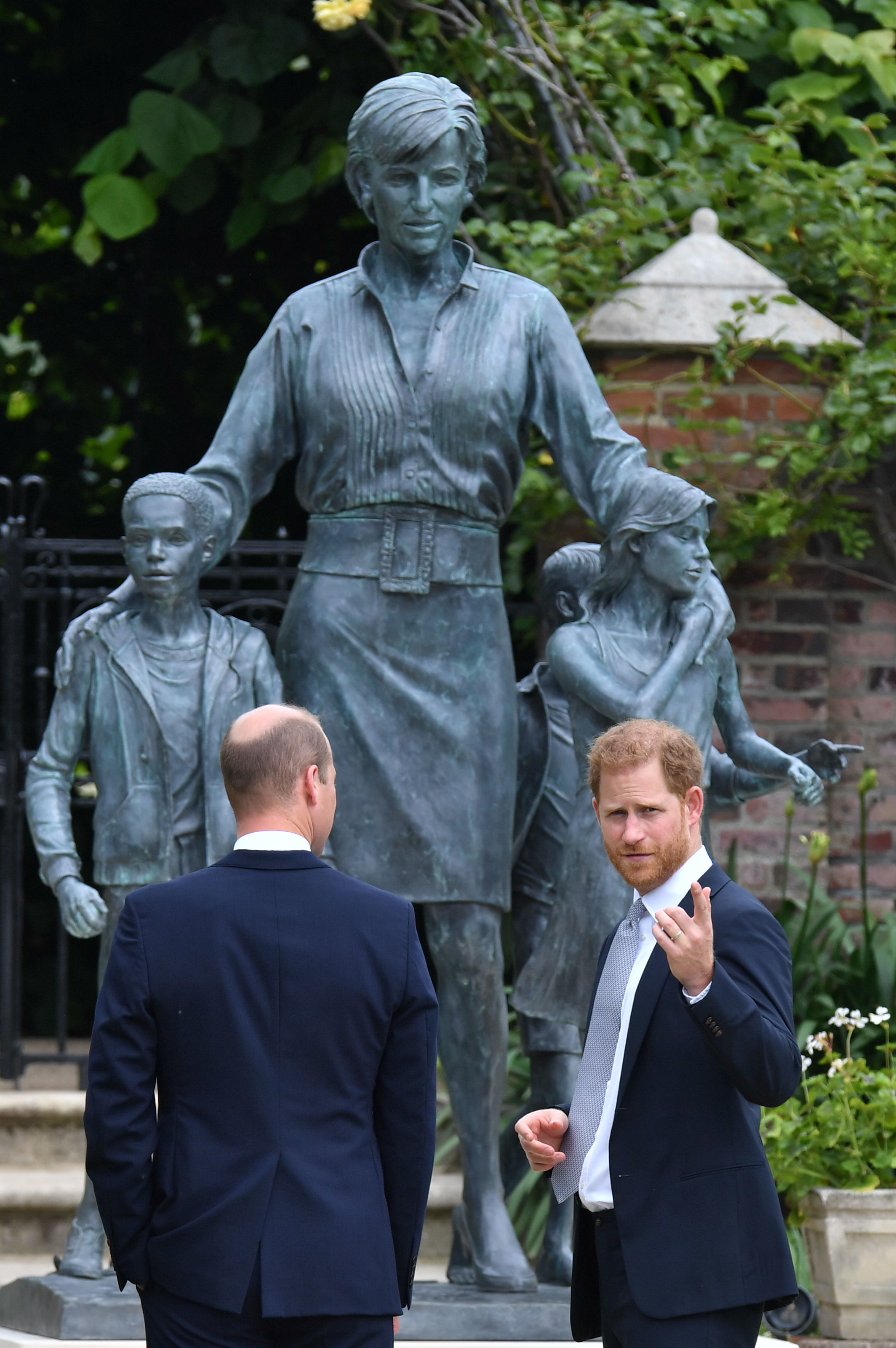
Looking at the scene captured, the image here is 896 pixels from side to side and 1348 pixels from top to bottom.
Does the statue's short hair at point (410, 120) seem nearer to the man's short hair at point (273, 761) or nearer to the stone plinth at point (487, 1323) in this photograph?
the man's short hair at point (273, 761)

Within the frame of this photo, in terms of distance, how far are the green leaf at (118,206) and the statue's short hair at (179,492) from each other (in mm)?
2729

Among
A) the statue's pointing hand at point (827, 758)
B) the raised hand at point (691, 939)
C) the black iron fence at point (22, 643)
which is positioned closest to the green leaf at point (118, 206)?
the black iron fence at point (22, 643)

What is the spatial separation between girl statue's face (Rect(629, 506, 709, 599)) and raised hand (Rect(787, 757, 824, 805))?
38cm

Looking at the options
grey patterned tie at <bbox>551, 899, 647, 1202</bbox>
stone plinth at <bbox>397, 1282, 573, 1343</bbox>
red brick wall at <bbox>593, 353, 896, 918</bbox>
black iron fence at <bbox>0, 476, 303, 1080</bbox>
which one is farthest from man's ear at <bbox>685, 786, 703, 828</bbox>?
black iron fence at <bbox>0, 476, 303, 1080</bbox>

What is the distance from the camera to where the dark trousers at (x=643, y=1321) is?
256cm

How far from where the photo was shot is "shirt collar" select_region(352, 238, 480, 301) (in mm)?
4129

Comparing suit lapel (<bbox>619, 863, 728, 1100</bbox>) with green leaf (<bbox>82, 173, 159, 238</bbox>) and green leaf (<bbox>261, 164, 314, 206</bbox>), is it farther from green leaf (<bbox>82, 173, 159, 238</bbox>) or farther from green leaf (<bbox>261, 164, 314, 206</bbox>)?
green leaf (<bbox>261, 164, 314, 206</bbox>)

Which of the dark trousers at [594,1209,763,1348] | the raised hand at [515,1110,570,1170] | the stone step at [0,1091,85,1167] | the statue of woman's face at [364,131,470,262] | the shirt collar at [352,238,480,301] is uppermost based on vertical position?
the statue of woman's face at [364,131,470,262]

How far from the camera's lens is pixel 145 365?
812cm

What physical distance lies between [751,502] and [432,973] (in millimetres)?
1624

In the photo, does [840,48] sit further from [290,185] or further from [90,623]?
[90,623]

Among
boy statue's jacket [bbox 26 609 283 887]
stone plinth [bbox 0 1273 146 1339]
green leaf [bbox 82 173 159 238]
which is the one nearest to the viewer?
stone plinth [bbox 0 1273 146 1339]

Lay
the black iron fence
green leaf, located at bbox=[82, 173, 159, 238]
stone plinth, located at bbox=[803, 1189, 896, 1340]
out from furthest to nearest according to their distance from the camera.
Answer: green leaf, located at bbox=[82, 173, 159, 238] < the black iron fence < stone plinth, located at bbox=[803, 1189, 896, 1340]

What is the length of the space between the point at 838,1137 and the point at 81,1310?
1.65 m
